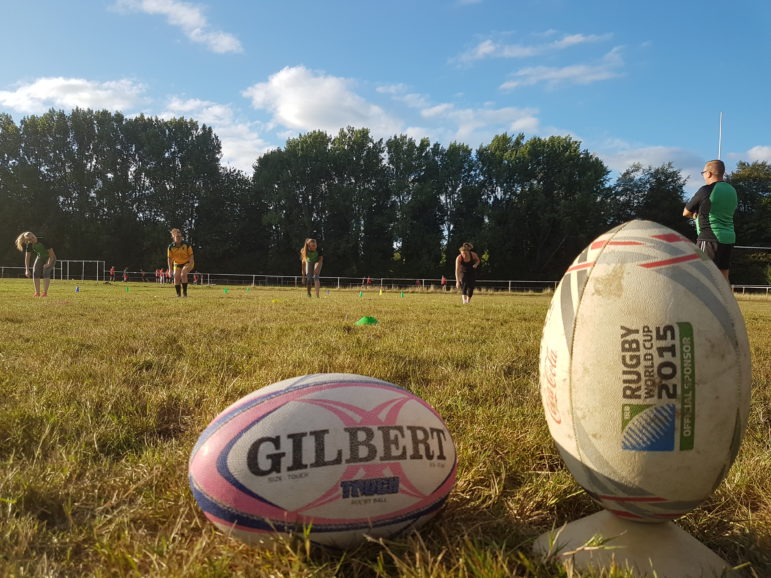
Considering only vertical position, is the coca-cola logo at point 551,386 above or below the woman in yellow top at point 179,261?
below

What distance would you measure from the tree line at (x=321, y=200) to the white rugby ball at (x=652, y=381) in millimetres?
41348

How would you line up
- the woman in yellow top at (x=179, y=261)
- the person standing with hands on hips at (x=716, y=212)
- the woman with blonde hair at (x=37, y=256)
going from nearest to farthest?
the person standing with hands on hips at (x=716, y=212) < the woman with blonde hair at (x=37, y=256) < the woman in yellow top at (x=179, y=261)

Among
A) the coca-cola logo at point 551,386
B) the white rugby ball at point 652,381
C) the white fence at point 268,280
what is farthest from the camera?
the white fence at point 268,280

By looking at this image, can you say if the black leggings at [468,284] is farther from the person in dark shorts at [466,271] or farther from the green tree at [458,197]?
the green tree at [458,197]

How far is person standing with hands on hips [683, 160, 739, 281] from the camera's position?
6590mm

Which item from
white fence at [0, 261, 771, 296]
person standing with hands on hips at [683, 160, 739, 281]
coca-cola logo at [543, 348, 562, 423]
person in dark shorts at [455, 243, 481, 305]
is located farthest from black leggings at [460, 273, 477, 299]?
white fence at [0, 261, 771, 296]

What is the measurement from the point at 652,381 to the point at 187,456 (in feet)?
6.72

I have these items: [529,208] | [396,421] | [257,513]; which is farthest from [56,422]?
[529,208]

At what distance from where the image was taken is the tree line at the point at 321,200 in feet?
144

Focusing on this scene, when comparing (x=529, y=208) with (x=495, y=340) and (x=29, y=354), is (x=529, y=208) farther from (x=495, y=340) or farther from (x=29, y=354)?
(x=29, y=354)

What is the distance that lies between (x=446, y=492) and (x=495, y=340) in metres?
4.24

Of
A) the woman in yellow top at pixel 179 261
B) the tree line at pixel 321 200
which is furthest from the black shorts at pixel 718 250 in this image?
the tree line at pixel 321 200

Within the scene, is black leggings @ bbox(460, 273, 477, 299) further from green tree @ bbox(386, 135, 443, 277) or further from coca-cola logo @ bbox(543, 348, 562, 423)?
green tree @ bbox(386, 135, 443, 277)

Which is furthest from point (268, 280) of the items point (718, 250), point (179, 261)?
point (718, 250)
